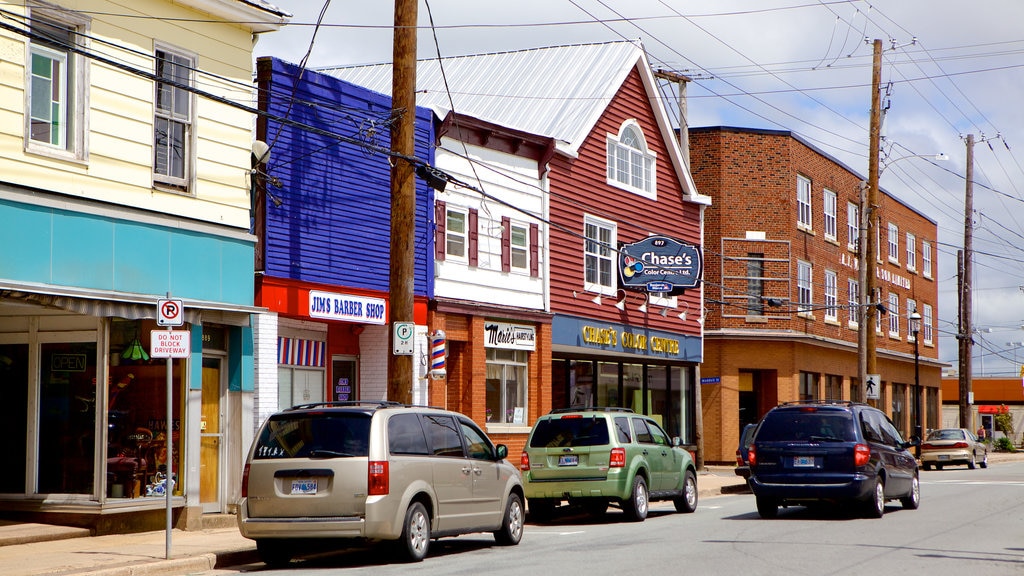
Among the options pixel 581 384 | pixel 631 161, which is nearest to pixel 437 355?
pixel 581 384

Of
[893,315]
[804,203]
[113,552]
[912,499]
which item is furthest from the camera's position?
[893,315]

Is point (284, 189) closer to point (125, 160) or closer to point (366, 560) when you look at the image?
point (125, 160)

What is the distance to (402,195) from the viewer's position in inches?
671

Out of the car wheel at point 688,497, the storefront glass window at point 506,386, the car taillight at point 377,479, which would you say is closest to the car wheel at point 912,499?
the car wheel at point 688,497

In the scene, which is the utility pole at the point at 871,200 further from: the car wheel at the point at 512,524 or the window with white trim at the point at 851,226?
the car wheel at the point at 512,524

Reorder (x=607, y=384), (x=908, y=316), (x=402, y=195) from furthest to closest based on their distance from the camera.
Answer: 1. (x=908, y=316)
2. (x=607, y=384)
3. (x=402, y=195)

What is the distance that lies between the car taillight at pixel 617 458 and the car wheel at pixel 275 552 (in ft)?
20.6

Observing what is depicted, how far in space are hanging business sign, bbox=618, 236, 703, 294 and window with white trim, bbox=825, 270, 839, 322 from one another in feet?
51.3

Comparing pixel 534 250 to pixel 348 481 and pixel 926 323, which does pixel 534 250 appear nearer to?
pixel 348 481

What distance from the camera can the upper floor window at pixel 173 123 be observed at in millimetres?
17062

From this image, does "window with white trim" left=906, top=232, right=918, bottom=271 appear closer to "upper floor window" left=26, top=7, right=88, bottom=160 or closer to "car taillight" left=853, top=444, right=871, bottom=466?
"car taillight" left=853, top=444, right=871, bottom=466

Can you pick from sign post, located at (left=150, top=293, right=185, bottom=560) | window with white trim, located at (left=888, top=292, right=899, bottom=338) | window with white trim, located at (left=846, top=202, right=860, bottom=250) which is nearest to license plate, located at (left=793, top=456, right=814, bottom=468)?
sign post, located at (left=150, top=293, right=185, bottom=560)

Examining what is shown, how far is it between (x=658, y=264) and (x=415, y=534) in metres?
17.8

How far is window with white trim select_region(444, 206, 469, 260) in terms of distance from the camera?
24516 mm
